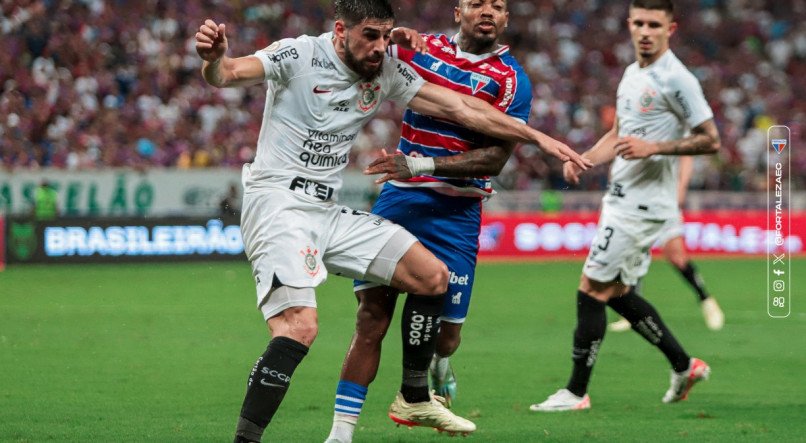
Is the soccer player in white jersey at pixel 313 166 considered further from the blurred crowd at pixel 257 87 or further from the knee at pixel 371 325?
the blurred crowd at pixel 257 87

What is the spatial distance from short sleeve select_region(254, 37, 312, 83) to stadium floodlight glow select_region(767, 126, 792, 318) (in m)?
4.35

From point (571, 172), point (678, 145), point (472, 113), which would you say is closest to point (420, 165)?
point (472, 113)

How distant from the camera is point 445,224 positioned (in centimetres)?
675

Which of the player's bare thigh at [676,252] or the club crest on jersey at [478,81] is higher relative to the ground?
the club crest on jersey at [478,81]

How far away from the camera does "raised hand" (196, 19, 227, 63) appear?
5.33m

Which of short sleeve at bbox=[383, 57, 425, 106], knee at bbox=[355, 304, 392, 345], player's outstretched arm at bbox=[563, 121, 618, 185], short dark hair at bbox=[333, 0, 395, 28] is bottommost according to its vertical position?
knee at bbox=[355, 304, 392, 345]

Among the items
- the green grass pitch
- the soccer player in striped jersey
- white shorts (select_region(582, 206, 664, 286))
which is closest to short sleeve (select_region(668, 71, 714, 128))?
white shorts (select_region(582, 206, 664, 286))

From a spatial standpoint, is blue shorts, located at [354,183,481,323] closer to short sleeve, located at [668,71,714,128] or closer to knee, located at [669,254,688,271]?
short sleeve, located at [668,71,714,128]

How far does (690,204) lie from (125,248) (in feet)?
38.1

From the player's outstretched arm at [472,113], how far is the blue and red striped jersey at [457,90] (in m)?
0.29

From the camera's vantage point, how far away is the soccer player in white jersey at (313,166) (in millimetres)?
5508

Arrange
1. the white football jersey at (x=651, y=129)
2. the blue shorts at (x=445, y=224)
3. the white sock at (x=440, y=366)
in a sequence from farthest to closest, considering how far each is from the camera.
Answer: the white football jersey at (x=651, y=129), the white sock at (x=440, y=366), the blue shorts at (x=445, y=224)

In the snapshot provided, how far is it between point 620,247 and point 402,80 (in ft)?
7.89

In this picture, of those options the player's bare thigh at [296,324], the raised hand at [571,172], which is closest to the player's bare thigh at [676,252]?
the raised hand at [571,172]
